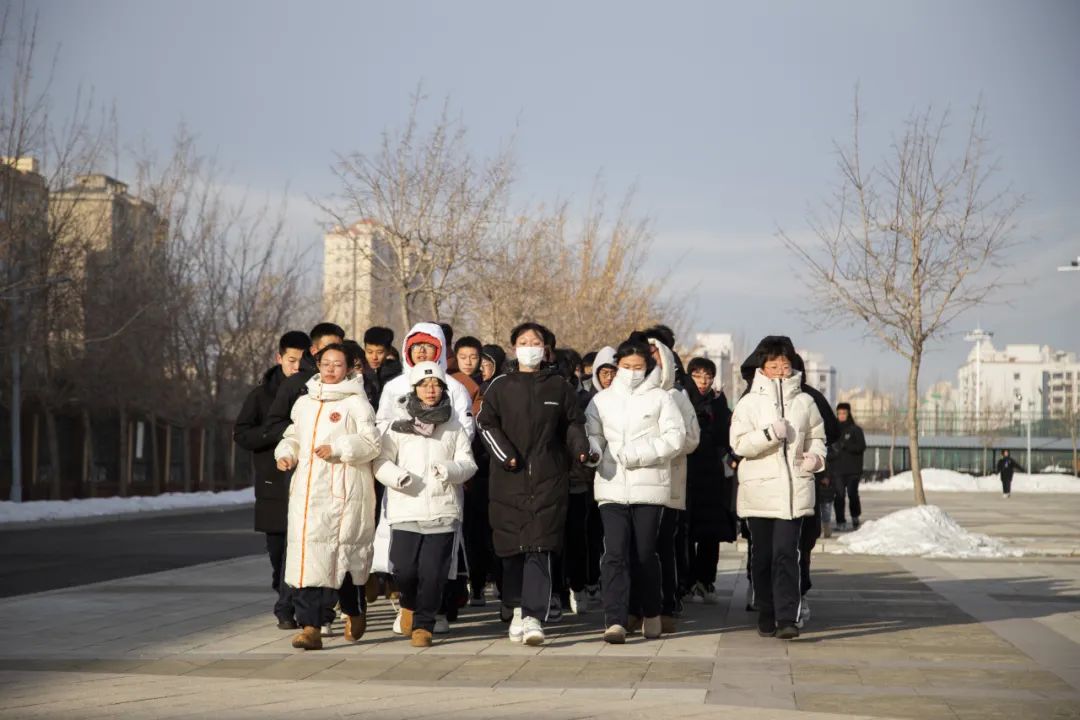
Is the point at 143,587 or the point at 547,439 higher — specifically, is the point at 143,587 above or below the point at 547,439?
below

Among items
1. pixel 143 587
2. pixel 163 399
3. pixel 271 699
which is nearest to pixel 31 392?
pixel 163 399

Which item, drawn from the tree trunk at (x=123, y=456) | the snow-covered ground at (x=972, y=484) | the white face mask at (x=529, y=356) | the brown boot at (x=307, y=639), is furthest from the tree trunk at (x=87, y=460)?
the white face mask at (x=529, y=356)

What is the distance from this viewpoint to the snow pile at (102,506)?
100 feet

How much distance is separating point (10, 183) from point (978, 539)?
20592 mm

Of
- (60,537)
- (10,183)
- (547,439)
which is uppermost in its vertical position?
(10,183)

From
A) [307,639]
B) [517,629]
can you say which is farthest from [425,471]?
[307,639]

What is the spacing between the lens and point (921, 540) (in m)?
19.7

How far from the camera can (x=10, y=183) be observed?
100 feet

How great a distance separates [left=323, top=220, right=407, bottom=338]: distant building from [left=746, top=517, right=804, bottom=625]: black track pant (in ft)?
66.0

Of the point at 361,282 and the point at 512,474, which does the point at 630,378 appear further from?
the point at 361,282

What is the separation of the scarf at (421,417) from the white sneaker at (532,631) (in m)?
1.35

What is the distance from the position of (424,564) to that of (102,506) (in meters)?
26.2

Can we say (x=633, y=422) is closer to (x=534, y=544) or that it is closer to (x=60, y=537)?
(x=534, y=544)

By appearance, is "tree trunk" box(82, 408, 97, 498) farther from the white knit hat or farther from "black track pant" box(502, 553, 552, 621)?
"black track pant" box(502, 553, 552, 621)
